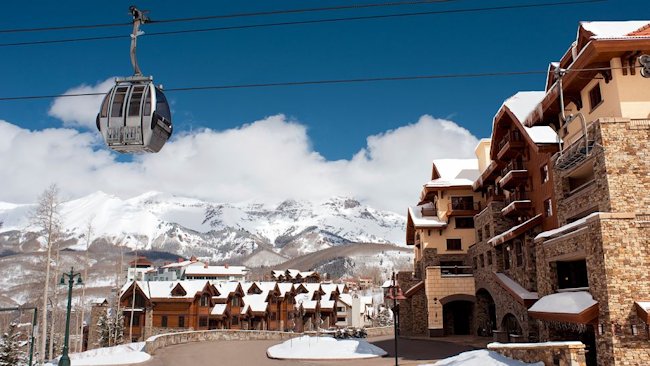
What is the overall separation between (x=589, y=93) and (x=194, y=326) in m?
54.7

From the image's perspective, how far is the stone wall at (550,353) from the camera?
1684cm

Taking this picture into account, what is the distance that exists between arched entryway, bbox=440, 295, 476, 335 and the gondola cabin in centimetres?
3641

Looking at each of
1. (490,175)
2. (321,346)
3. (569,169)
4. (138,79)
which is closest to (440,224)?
(490,175)

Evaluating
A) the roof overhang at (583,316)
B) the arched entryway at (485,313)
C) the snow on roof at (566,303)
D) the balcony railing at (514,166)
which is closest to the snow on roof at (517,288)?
the snow on roof at (566,303)

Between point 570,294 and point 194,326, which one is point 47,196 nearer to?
point 194,326

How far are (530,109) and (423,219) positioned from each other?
17.0 meters

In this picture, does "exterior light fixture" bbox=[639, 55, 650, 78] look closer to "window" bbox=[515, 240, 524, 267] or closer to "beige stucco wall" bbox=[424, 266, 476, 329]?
"window" bbox=[515, 240, 524, 267]

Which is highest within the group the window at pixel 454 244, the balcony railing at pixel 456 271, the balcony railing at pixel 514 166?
the balcony railing at pixel 514 166

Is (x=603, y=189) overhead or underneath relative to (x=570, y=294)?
overhead

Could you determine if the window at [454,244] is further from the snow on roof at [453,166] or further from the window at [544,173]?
the window at [544,173]

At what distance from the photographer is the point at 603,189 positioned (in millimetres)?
21203

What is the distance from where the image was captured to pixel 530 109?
115 feet

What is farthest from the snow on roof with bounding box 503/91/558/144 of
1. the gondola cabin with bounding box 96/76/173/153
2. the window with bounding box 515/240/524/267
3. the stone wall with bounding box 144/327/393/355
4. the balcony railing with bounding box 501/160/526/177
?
the stone wall with bounding box 144/327/393/355

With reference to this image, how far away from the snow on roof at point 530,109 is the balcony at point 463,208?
44.9ft
